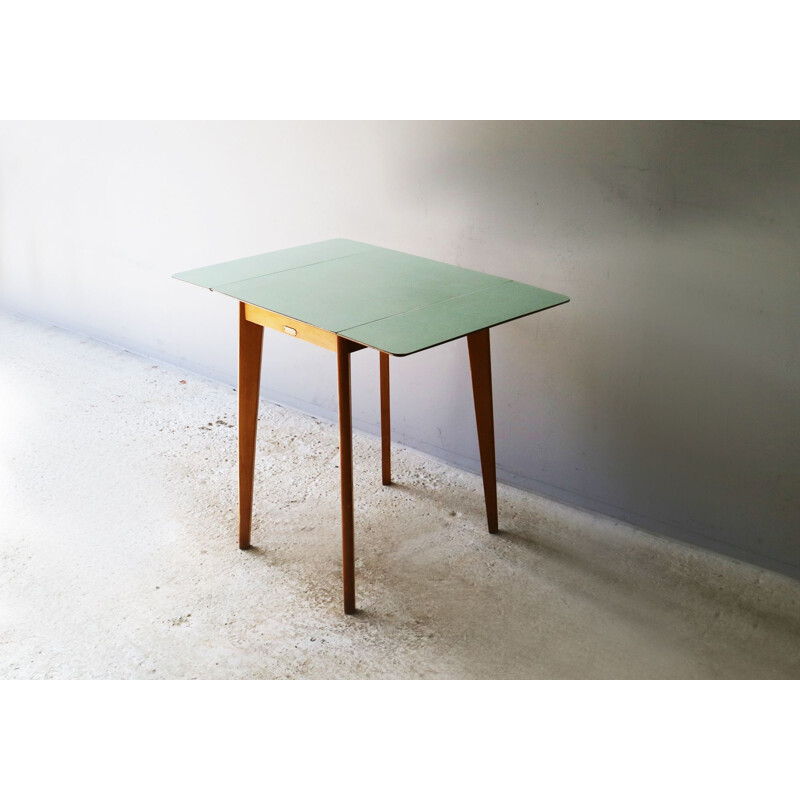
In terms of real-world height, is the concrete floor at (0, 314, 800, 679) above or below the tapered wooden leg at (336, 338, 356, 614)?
below

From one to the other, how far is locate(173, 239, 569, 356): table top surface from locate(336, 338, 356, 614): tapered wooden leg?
0.10 metres

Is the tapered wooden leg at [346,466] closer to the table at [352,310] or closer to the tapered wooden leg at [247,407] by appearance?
the table at [352,310]

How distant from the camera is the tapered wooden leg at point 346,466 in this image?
2455mm

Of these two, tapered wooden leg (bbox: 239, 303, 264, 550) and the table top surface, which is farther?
tapered wooden leg (bbox: 239, 303, 264, 550)

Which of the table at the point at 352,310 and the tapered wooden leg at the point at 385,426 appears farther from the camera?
the tapered wooden leg at the point at 385,426

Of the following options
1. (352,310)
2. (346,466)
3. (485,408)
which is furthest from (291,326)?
(485,408)

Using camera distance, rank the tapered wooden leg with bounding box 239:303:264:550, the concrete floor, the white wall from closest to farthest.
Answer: the concrete floor < the white wall < the tapered wooden leg with bounding box 239:303:264:550

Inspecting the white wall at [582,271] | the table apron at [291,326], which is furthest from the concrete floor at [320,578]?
the table apron at [291,326]

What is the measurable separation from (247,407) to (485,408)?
0.70 metres

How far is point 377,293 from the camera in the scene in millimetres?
2668

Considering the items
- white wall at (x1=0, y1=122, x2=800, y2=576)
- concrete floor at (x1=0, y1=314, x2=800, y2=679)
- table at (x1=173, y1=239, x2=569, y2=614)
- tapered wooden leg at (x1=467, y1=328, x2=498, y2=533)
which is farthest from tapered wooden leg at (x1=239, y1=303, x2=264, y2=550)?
white wall at (x1=0, y1=122, x2=800, y2=576)

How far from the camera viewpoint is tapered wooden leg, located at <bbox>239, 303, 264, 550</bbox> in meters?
2.79

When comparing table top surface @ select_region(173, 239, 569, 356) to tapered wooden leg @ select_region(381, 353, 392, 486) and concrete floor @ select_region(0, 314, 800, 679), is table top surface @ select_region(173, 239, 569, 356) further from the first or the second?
concrete floor @ select_region(0, 314, 800, 679)

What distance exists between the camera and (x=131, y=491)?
10.8 feet
